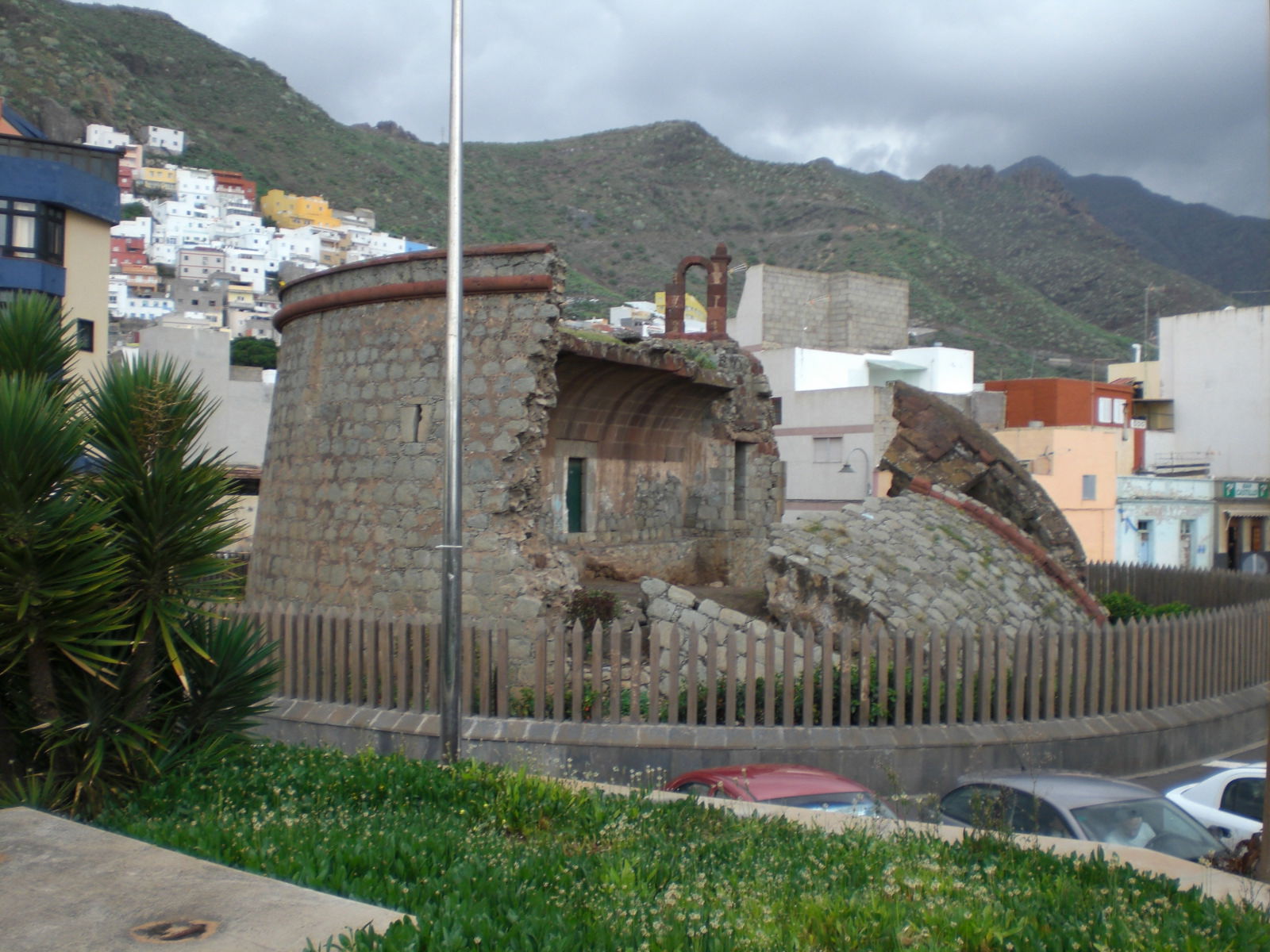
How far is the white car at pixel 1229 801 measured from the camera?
8.37 meters

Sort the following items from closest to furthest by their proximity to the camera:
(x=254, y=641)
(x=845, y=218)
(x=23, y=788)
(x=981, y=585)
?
(x=23, y=788), (x=254, y=641), (x=981, y=585), (x=845, y=218)

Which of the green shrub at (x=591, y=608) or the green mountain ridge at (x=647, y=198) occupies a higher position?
the green mountain ridge at (x=647, y=198)

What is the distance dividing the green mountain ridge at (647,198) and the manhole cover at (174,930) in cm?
6682

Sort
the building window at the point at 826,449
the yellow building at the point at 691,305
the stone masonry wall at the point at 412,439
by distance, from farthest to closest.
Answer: the yellow building at the point at 691,305 → the building window at the point at 826,449 → the stone masonry wall at the point at 412,439

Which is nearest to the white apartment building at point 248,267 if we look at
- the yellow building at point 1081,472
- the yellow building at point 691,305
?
the yellow building at point 691,305

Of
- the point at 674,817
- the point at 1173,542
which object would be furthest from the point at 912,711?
the point at 1173,542

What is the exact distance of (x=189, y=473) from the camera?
629cm

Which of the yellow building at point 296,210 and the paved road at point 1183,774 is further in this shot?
the yellow building at point 296,210

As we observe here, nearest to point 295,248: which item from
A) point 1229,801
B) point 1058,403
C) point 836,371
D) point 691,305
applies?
point 691,305

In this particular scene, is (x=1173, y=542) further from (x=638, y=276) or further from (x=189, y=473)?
(x=638, y=276)

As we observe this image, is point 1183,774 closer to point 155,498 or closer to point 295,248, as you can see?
point 155,498

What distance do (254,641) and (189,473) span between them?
4.76ft

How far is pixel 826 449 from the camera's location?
116 ft

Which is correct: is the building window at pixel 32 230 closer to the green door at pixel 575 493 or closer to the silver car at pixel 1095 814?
the green door at pixel 575 493
